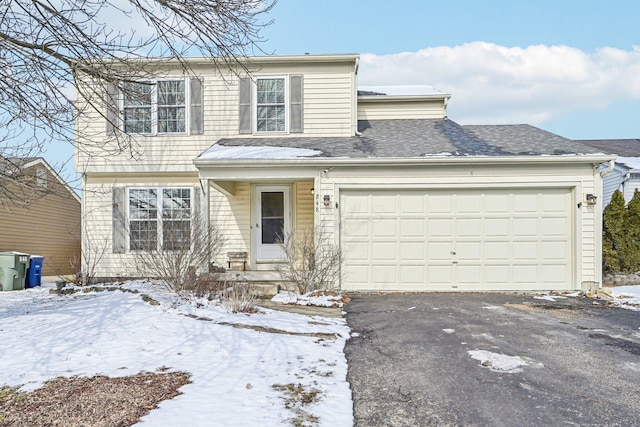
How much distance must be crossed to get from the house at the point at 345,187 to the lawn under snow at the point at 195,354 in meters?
3.14

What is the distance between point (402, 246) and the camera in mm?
9477

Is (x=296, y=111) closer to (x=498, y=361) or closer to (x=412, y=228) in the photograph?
(x=412, y=228)

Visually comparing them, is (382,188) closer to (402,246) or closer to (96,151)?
(402,246)

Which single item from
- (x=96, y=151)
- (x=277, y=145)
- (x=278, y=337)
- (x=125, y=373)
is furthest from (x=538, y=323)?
(x=96, y=151)

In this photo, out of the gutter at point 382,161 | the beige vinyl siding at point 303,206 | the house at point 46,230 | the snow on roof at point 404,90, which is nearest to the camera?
the gutter at point 382,161

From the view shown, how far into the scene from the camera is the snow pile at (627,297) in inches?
313

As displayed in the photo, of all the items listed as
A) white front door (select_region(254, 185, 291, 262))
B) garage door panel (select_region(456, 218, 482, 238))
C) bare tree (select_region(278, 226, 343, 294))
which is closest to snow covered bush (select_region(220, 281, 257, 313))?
bare tree (select_region(278, 226, 343, 294))

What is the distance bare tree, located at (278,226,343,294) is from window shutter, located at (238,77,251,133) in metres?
3.53

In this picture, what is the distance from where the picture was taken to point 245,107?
11344 mm

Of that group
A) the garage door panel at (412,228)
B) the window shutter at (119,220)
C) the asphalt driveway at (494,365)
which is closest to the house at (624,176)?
the garage door panel at (412,228)

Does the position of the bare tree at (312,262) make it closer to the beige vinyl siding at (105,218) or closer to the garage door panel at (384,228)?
the garage door panel at (384,228)

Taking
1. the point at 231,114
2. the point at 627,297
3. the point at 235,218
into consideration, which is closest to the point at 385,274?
the point at 235,218

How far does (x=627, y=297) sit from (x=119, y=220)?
11726 millimetres

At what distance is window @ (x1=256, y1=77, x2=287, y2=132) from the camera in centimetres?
1134
